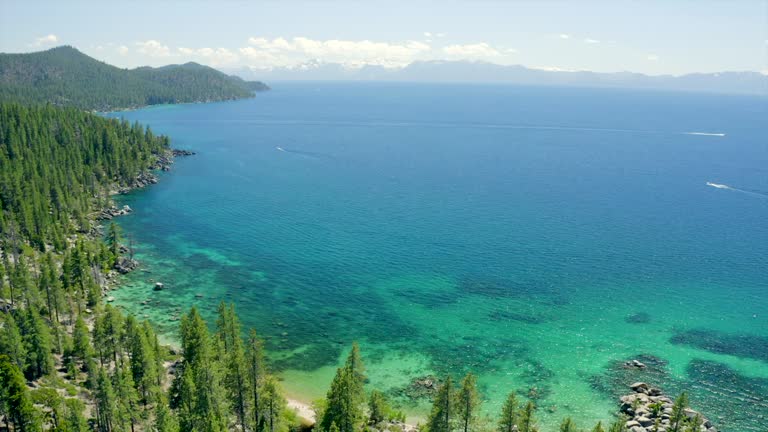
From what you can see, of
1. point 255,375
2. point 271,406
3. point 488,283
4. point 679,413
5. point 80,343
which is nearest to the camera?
point 679,413

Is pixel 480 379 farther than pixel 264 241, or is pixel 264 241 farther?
pixel 264 241

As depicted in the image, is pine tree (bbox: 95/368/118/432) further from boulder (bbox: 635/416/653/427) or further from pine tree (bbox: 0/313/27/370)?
boulder (bbox: 635/416/653/427)

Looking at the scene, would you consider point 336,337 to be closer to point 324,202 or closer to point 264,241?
point 264,241

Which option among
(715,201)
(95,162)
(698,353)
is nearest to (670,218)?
(715,201)

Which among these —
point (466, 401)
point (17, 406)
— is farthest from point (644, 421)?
point (17, 406)

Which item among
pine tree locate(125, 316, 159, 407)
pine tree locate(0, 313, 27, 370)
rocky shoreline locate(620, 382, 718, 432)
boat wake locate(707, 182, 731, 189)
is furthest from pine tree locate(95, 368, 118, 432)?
boat wake locate(707, 182, 731, 189)

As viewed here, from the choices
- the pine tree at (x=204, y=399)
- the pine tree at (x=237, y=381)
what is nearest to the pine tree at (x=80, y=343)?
the pine tree at (x=204, y=399)

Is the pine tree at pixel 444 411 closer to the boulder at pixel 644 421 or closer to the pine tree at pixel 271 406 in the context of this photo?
the pine tree at pixel 271 406

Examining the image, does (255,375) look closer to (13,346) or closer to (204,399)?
(204,399)
